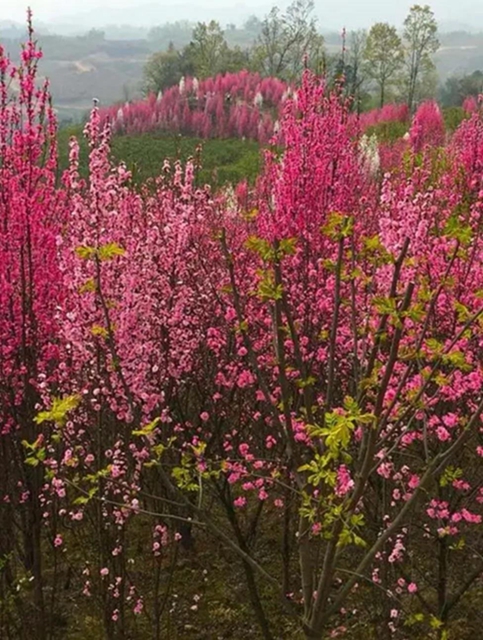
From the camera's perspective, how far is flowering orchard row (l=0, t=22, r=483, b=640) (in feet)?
16.8

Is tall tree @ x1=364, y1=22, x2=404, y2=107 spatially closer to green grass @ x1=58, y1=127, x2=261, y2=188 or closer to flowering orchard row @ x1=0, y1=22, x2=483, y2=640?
green grass @ x1=58, y1=127, x2=261, y2=188

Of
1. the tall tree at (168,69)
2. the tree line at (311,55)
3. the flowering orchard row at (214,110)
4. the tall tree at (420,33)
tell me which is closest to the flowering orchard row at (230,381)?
the tree line at (311,55)

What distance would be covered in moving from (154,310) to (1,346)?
6.26ft

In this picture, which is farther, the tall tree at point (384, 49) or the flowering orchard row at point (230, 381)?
the tall tree at point (384, 49)

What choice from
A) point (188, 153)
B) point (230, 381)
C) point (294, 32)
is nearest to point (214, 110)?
point (294, 32)

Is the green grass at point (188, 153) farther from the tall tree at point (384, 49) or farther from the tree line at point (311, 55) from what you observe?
the tall tree at point (384, 49)

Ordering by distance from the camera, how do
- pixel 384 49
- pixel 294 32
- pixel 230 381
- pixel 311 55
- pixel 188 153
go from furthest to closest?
pixel 311 55, pixel 294 32, pixel 384 49, pixel 188 153, pixel 230 381

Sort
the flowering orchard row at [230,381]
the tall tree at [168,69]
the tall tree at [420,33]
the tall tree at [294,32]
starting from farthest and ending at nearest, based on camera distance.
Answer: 1. the tall tree at [168,69]
2. the tall tree at [294,32]
3. the tall tree at [420,33]
4. the flowering orchard row at [230,381]

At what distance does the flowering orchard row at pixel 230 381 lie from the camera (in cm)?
513

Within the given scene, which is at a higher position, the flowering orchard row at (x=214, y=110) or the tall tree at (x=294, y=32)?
the tall tree at (x=294, y=32)

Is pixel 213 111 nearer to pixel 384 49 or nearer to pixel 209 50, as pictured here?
pixel 209 50

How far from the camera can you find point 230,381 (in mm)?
9211

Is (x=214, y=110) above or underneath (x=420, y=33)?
underneath

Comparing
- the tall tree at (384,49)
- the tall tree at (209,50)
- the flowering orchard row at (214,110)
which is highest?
the tall tree at (209,50)
